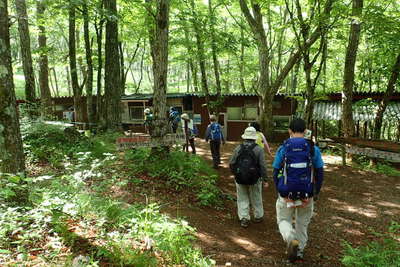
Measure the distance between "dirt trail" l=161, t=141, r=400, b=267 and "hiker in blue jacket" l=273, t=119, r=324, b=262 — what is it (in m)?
0.41

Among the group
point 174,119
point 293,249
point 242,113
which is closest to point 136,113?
point 242,113

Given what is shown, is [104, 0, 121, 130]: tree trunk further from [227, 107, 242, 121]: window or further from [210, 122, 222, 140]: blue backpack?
[227, 107, 242, 121]: window

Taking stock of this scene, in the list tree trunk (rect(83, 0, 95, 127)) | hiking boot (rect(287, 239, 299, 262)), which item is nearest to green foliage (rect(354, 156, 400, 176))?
hiking boot (rect(287, 239, 299, 262))

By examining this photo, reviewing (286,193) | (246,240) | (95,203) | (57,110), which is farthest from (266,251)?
(57,110)

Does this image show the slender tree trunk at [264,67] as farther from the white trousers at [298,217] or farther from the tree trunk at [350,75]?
the white trousers at [298,217]

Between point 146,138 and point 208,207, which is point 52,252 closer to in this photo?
point 208,207

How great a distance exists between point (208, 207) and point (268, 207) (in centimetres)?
160

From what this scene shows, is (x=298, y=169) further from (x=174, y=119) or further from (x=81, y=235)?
(x=174, y=119)

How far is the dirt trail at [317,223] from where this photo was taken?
398 cm

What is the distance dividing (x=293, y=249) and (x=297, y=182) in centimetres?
91

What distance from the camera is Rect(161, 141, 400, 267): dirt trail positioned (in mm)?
3980

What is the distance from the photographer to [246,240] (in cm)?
450

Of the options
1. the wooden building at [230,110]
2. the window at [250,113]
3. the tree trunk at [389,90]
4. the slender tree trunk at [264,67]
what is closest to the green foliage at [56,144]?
the wooden building at [230,110]

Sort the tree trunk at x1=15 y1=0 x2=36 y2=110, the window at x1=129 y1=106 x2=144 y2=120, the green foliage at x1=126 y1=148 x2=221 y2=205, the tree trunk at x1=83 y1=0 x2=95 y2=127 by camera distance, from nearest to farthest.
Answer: the green foliage at x1=126 y1=148 x2=221 y2=205 → the tree trunk at x1=15 y1=0 x2=36 y2=110 → the tree trunk at x1=83 y1=0 x2=95 y2=127 → the window at x1=129 y1=106 x2=144 y2=120
